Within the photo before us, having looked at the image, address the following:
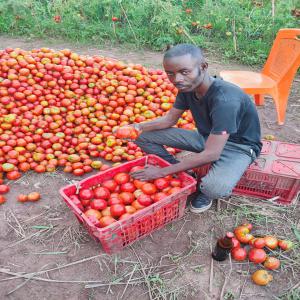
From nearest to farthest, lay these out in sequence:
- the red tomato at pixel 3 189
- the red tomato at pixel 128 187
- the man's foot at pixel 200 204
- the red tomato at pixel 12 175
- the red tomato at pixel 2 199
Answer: the red tomato at pixel 128 187 < the man's foot at pixel 200 204 < the red tomato at pixel 2 199 < the red tomato at pixel 3 189 < the red tomato at pixel 12 175

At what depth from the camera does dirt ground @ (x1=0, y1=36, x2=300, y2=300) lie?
2502mm

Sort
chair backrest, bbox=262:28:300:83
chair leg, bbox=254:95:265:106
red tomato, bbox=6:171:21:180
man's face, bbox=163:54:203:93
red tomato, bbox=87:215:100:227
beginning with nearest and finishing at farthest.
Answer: man's face, bbox=163:54:203:93
red tomato, bbox=87:215:100:227
red tomato, bbox=6:171:21:180
chair backrest, bbox=262:28:300:83
chair leg, bbox=254:95:265:106

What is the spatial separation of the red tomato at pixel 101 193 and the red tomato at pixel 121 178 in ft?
0.54

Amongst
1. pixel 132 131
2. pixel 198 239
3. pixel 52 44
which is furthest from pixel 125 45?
pixel 198 239

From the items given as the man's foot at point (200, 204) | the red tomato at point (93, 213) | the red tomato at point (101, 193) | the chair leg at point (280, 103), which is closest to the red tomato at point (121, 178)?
the red tomato at point (101, 193)

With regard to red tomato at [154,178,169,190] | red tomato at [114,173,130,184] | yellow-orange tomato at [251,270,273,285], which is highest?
red tomato at [154,178,169,190]

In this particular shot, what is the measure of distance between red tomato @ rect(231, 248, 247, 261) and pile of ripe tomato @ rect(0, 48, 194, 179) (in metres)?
1.73

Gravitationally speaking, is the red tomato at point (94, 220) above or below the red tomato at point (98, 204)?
above

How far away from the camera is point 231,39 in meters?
7.67

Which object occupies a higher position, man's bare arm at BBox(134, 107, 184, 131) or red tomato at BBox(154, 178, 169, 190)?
man's bare arm at BBox(134, 107, 184, 131)

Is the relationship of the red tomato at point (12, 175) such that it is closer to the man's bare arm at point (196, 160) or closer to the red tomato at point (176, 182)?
the man's bare arm at point (196, 160)

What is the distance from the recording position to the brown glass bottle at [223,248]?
2.52 metres

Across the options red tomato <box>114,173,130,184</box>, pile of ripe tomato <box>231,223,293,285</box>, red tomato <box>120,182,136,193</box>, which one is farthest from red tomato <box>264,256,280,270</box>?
red tomato <box>114,173,130,184</box>

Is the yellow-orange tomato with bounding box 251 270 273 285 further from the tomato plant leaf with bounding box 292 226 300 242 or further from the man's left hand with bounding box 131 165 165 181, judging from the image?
the man's left hand with bounding box 131 165 165 181
